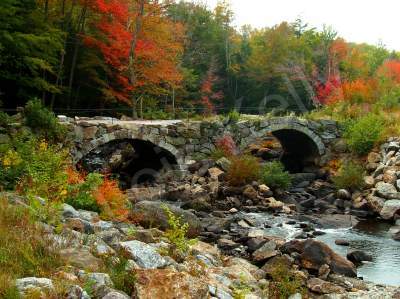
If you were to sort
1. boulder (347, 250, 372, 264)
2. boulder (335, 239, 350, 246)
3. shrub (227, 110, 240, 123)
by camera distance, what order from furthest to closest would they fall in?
shrub (227, 110, 240, 123) < boulder (335, 239, 350, 246) < boulder (347, 250, 372, 264)

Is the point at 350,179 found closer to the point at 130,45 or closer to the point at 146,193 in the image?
the point at 146,193

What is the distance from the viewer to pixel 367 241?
47.9ft

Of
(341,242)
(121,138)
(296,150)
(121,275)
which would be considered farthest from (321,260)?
(296,150)

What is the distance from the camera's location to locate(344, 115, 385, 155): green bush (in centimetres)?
2331

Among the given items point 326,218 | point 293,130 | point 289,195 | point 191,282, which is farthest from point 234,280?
point 293,130

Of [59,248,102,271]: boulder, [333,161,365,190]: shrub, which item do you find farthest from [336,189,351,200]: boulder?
[59,248,102,271]: boulder

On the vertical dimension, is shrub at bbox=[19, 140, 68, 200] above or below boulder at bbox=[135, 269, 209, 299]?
above

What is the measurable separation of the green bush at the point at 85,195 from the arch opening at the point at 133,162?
1063 centimetres

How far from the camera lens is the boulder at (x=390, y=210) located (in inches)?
683

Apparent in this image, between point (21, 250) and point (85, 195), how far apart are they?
14.7ft

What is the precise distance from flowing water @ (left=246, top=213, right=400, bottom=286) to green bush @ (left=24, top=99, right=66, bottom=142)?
776 centimetres

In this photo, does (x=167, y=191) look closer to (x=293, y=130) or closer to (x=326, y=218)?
(x=326, y=218)

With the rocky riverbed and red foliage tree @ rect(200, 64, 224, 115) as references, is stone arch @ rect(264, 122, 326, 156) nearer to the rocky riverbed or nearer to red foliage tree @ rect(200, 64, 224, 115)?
the rocky riverbed

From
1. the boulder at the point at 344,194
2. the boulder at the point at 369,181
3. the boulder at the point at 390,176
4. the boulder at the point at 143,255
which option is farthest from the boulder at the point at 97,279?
the boulder at the point at 369,181
